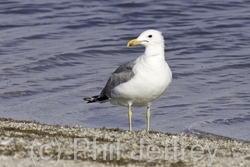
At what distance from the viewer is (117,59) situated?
16500 mm

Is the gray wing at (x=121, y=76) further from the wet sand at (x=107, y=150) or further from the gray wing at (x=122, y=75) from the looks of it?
the wet sand at (x=107, y=150)

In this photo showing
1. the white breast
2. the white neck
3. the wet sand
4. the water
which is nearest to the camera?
the wet sand

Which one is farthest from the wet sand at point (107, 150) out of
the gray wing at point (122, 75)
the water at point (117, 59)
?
the water at point (117, 59)

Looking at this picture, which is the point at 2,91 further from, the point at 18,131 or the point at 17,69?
→ the point at 18,131

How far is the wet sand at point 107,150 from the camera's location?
262 inches

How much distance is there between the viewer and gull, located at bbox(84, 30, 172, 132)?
29.7 ft

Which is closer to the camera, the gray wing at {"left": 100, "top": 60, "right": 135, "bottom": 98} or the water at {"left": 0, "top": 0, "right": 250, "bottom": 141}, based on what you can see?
the gray wing at {"left": 100, "top": 60, "right": 135, "bottom": 98}

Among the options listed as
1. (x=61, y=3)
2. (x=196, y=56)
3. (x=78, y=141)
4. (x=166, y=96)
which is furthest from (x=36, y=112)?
(x=61, y=3)

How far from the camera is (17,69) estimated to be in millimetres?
14977

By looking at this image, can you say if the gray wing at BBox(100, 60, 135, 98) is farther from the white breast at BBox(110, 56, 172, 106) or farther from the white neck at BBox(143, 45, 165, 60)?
the white neck at BBox(143, 45, 165, 60)

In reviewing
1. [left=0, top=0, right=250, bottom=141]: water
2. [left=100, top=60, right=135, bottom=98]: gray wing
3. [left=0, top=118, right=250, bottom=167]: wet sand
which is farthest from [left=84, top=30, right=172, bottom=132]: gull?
[left=0, top=0, right=250, bottom=141]: water

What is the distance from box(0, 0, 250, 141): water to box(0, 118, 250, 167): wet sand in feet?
8.69

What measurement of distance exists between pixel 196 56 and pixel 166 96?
3.89 meters

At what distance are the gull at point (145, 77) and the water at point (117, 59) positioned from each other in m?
1.66
